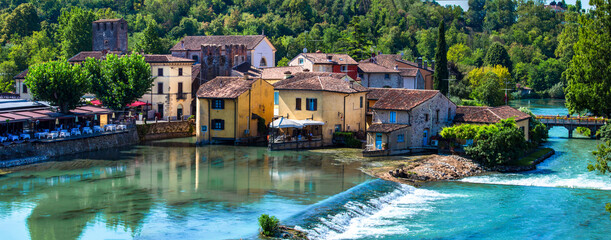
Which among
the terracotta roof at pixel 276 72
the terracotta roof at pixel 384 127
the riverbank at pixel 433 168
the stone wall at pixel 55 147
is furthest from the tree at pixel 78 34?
the riverbank at pixel 433 168

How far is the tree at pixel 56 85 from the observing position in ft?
179

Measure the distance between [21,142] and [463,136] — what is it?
29870mm

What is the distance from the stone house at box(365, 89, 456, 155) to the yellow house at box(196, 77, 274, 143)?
988 centimetres

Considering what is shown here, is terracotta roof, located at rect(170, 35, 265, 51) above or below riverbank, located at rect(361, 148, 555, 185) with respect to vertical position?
above

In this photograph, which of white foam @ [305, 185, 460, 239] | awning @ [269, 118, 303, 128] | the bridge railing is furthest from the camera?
the bridge railing

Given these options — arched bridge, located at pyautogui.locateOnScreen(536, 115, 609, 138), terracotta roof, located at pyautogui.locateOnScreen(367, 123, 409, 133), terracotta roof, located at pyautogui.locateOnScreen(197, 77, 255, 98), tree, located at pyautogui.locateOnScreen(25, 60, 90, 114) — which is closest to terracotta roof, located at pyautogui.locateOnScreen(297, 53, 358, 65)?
terracotta roof, located at pyautogui.locateOnScreen(197, 77, 255, 98)

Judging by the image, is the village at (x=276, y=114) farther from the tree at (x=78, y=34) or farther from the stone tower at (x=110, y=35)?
the tree at (x=78, y=34)

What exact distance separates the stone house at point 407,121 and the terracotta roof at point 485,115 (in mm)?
805

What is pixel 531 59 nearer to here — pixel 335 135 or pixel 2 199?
pixel 335 135

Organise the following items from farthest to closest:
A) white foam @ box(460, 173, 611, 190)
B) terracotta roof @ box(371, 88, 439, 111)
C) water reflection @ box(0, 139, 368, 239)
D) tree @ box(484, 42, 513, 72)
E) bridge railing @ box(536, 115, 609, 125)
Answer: tree @ box(484, 42, 513, 72)
bridge railing @ box(536, 115, 609, 125)
terracotta roof @ box(371, 88, 439, 111)
white foam @ box(460, 173, 611, 190)
water reflection @ box(0, 139, 368, 239)

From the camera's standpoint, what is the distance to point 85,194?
38781mm

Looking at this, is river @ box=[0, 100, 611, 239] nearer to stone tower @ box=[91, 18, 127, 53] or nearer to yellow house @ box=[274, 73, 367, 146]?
yellow house @ box=[274, 73, 367, 146]

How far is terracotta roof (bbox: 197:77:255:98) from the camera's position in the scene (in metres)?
58.7

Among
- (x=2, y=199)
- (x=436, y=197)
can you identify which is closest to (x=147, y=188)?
(x=2, y=199)
